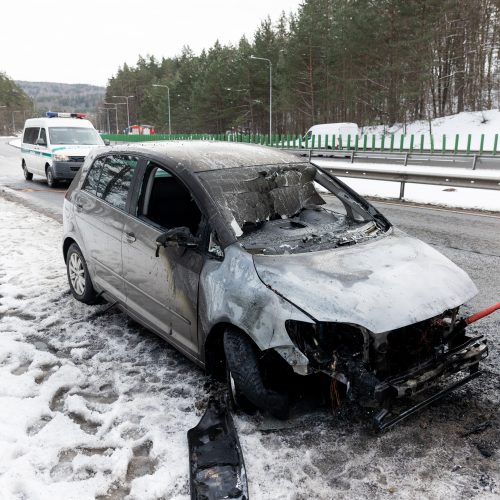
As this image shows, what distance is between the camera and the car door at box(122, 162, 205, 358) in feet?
11.3

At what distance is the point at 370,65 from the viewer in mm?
46844

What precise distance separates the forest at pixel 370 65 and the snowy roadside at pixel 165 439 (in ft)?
139

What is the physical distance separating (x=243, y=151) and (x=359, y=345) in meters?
2.20

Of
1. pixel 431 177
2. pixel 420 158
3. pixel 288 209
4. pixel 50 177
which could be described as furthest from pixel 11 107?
pixel 288 209

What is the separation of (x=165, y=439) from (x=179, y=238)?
50.6 inches

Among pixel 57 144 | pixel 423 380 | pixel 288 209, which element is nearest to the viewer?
pixel 423 380

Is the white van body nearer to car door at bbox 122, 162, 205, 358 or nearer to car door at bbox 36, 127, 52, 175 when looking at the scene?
car door at bbox 36, 127, 52, 175

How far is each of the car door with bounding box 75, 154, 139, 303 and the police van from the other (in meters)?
10.4

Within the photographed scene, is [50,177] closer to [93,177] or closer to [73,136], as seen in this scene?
[73,136]

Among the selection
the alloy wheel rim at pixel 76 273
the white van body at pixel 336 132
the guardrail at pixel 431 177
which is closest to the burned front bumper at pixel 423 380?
the alloy wheel rim at pixel 76 273

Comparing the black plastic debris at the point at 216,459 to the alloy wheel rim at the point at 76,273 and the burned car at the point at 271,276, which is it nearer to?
the burned car at the point at 271,276

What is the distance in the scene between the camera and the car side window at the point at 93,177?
4871mm

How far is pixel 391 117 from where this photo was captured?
48.3m

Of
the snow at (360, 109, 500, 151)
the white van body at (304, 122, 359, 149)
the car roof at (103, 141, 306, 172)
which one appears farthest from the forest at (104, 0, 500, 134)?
the car roof at (103, 141, 306, 172)
